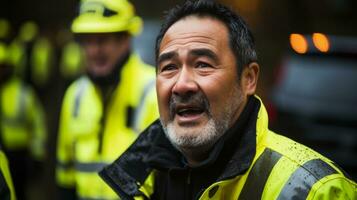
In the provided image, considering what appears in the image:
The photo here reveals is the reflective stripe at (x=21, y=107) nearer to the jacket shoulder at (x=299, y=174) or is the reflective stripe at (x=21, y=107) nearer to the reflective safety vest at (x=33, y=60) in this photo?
the reflective safety vest at (x=33, y=60)

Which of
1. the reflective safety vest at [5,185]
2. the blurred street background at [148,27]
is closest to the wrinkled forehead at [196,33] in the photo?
the reflective safety vest at [5,185]

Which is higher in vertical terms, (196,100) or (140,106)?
(196,100)

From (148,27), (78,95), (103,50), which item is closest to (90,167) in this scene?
(78,95)

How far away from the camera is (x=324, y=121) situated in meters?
6.06

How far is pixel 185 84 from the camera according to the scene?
8.23 ft

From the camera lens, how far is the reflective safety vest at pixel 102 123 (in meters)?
3.86

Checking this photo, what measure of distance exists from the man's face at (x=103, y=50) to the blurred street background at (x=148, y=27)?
2603 mm

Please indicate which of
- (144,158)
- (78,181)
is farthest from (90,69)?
(144,158)

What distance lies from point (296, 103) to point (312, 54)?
1.53 feet

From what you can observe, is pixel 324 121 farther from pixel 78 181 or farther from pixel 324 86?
pixel 78 181

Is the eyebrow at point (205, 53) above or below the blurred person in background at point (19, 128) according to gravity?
above

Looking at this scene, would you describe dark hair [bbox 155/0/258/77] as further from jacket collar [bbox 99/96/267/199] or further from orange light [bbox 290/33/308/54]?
orange light [bbox 290/33/308/54]

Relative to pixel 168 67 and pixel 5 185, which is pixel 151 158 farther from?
pixel 5 185

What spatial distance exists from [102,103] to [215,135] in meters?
1.65
